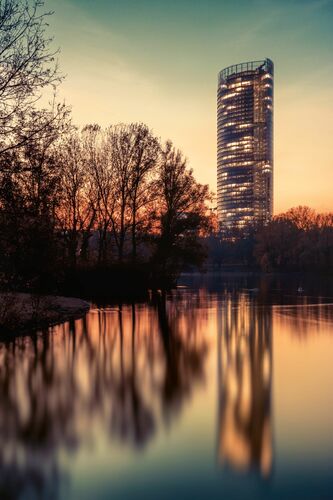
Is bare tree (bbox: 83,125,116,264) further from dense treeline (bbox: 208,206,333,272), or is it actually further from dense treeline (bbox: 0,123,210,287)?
dense treeline (bbox: 208,206,333,272)

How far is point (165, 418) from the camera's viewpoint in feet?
26.2

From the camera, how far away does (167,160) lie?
52.3 metres

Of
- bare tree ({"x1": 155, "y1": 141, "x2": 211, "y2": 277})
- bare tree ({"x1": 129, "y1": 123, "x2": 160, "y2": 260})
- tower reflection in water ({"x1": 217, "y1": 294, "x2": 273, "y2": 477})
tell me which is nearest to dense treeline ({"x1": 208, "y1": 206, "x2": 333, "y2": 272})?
bare tree ({"x1": 155, "y1": 141, "x2": 211, "y2": 277})

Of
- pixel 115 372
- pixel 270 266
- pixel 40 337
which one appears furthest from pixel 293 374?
pixel 270 266

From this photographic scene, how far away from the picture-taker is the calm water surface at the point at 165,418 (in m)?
5.60

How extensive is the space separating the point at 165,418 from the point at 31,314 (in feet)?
45.4

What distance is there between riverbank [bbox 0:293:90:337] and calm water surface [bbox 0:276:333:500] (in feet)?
4.71

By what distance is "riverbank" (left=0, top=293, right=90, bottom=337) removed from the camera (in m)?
17.3

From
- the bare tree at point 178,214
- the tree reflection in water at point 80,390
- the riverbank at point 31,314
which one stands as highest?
the bare tree at point 178,214

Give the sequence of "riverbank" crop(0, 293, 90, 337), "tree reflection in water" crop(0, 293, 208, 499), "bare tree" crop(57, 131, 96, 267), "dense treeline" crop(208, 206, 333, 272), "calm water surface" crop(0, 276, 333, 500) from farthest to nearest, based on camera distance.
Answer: "dense treeline" crop(208, 206, 333, 272)
"bare tree" crop(57, 131, 96, 267)
"riverbank" crop(0, 293, 90, 337)
"tree reflection in water" crop(0, 293, 208, 499)
"calm water surface" crop(0, 276, 333, 500)

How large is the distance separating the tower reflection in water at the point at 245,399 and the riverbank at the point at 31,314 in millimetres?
7670

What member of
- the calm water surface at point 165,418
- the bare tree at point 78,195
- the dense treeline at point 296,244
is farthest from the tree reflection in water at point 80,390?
the dense treeline at point 296,244

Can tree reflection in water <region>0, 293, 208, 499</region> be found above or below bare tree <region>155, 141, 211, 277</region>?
below

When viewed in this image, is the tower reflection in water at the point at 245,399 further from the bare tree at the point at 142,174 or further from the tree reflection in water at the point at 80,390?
the bare tree at the point at 142,174
